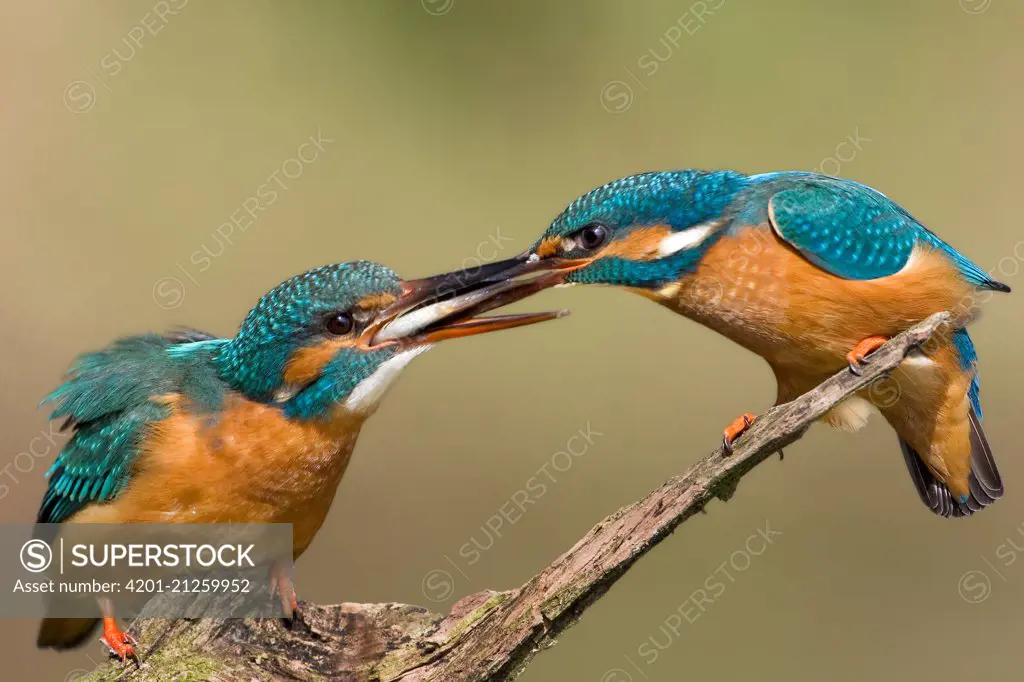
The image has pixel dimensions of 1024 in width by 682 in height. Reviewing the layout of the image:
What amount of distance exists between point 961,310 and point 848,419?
45 cm

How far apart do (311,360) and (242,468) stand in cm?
37

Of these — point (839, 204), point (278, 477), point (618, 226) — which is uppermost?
point (839, 204)

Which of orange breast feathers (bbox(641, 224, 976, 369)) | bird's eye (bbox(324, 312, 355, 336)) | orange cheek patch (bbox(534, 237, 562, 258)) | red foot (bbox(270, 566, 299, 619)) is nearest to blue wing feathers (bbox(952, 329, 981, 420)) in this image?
orange breast feathers (bbox(641, 224, 976, 369))

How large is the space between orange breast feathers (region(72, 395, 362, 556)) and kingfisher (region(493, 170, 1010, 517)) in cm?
72

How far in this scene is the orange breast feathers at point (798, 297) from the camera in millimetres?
2732

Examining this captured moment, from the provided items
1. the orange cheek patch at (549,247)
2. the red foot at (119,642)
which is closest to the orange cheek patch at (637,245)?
the orange cheek patch at (549,247)

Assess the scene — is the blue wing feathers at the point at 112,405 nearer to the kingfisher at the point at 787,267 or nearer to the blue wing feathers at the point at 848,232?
the kingfisher at the point at 787,267

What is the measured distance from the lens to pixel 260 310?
2729 mm

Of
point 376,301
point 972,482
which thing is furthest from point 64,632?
point 972,482

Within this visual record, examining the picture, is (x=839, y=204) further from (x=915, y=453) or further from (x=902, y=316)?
(x=915, y=453)

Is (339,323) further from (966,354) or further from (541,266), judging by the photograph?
(966,354)

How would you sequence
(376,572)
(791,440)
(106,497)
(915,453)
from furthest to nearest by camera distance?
(376,572)
(915,453)
(106,497)
(791,440)

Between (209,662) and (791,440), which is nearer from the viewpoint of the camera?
(791,440)

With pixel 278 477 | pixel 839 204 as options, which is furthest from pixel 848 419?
pixel 278 477
